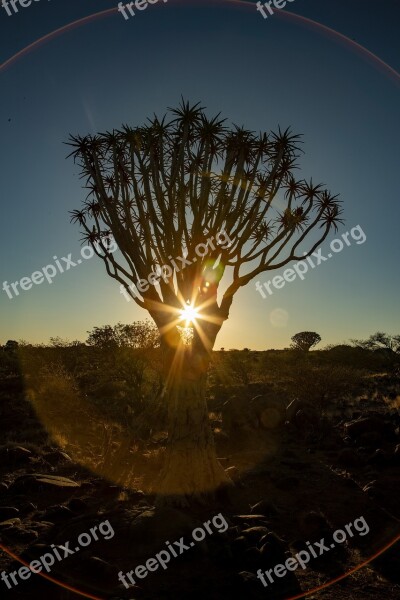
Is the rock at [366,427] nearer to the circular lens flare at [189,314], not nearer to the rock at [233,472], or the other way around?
the rock at [233,472]

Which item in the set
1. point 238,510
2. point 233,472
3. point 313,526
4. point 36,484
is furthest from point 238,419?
point 313,526

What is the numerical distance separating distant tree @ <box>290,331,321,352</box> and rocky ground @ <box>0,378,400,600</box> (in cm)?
3719

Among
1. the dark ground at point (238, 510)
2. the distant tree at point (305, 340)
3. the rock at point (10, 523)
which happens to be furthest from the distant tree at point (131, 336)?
the distant tree at point (305, 340)

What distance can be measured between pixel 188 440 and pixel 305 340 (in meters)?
45.2

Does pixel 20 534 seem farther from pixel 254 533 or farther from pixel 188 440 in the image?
pixel 254 533

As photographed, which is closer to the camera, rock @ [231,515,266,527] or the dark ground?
the dark ground

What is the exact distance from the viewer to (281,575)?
5.83m

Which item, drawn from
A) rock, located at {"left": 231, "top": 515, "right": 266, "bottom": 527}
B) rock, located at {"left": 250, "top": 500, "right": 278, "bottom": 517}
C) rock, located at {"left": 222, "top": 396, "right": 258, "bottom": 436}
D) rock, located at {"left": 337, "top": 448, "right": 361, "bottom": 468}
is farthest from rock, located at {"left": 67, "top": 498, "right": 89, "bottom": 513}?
rock, located at {"left": 222, "top": 396, "right": 258, "bottom": 436}

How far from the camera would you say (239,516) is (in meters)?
7.66

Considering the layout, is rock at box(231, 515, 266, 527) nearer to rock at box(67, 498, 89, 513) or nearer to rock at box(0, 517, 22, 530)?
rock at box(67, 498, 89, 513)

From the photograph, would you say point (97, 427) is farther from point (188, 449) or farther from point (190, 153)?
point (190, 153)

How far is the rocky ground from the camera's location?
572 centimetres

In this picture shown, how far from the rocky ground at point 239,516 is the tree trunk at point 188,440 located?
0.46 meters

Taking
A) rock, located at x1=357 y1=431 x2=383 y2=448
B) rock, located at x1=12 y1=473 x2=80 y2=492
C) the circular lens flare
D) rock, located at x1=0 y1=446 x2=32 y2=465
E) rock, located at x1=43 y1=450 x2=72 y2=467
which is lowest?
rock, located at x1=357 y1=431 x2=383 y2=448
